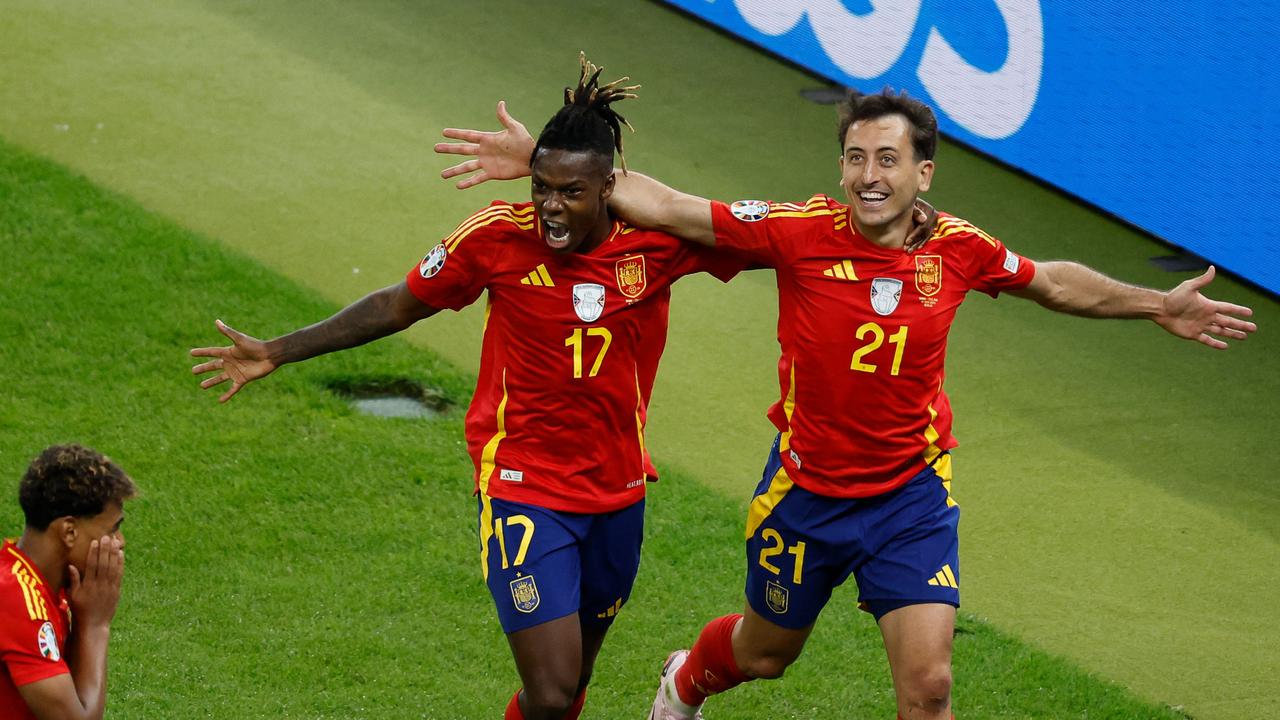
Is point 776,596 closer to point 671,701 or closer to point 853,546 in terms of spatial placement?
point 853,546

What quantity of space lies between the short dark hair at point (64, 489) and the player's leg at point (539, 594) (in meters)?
1.35

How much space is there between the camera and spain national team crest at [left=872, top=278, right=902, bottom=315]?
539 centimetres

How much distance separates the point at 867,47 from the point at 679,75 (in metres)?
1.78

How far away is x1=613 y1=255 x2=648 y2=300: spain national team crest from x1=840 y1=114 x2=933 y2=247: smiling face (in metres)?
0.72

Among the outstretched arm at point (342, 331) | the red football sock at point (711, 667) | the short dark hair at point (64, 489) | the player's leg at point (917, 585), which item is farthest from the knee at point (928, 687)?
the short dark hair at point (64, 489)

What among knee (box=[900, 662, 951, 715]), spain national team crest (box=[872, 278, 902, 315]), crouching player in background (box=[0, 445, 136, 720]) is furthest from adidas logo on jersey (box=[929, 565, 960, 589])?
crouching player in background (box=[0, 445, 136, 720])

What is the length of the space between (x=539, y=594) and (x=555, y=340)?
0.83 meters

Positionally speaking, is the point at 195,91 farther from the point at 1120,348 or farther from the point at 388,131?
the point at 1120,348

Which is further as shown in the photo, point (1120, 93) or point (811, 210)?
point (1120, 93)

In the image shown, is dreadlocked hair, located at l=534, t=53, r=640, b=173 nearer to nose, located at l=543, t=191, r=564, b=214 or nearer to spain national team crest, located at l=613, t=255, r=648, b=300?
nose, located at l=543, t=191, r=564, b=214

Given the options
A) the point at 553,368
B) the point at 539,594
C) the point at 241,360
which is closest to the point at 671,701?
the point at 539,594

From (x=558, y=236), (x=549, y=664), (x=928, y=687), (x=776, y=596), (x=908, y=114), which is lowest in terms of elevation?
(x=549, y=664)

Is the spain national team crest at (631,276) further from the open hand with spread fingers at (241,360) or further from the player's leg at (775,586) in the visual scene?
the open hand with spread fingers at (241,360)

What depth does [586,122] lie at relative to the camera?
525 cm
